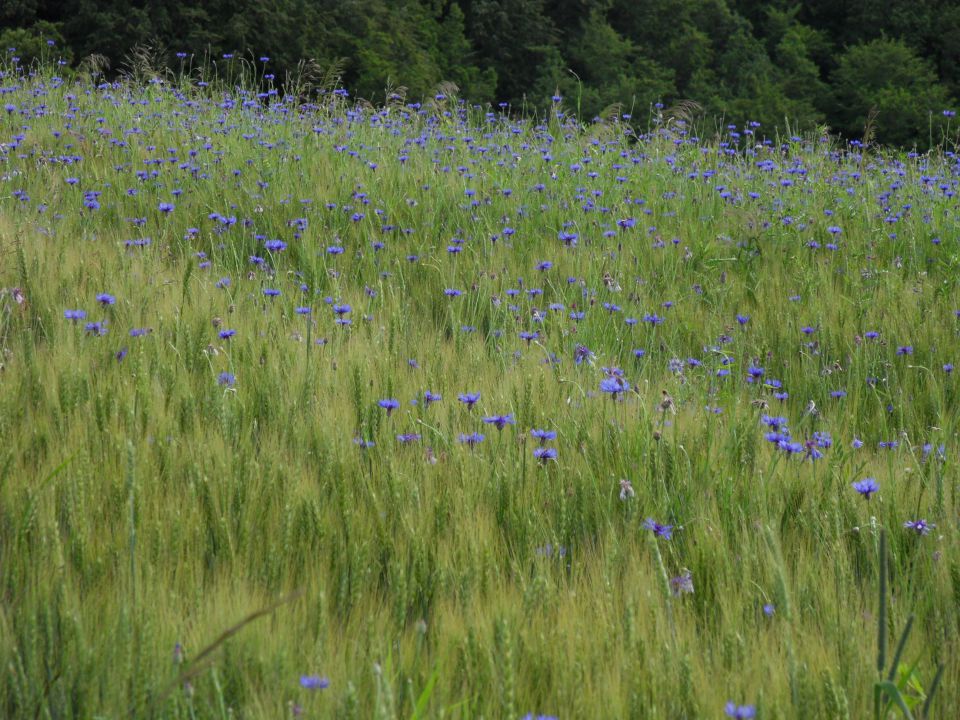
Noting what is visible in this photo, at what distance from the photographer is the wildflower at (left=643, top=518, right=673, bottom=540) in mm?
1865

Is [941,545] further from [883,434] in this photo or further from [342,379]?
[342,379]

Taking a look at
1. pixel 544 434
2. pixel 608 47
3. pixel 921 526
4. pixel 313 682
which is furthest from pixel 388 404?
pixel 608 47

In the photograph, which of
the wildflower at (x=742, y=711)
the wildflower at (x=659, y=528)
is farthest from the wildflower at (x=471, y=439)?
the wildflower at (x=742, y=711)

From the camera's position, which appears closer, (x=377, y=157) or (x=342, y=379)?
(x=342, y=379)

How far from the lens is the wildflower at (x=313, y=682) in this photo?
1.27m

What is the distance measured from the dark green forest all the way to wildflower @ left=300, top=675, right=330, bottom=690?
14.5 meters

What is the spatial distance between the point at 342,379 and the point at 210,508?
0.77 meters

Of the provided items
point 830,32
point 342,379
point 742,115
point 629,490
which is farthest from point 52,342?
point 830,32

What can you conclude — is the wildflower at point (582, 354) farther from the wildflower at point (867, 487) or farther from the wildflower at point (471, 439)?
the wildflower at point (867, 487)

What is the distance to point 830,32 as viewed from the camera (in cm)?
2339

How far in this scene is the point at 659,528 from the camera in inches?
75.4

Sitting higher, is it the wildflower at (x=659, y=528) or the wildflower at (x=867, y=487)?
the wildflower at (x=867, y=487)

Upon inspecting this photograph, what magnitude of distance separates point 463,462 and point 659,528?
46cm

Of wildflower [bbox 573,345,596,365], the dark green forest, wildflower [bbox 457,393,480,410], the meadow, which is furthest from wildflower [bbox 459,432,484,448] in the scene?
the dark green forest
